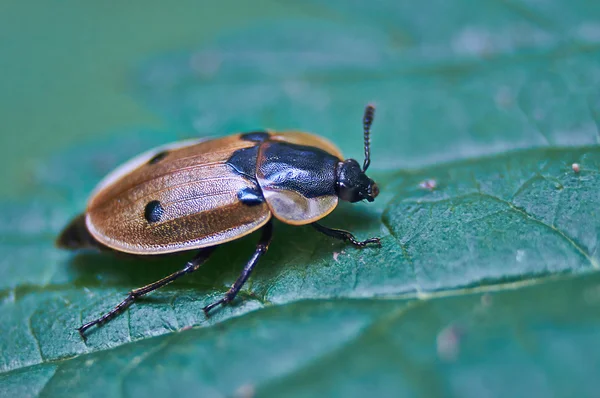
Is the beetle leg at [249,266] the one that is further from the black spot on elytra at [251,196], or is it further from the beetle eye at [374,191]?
the beetle eye at [374,191]

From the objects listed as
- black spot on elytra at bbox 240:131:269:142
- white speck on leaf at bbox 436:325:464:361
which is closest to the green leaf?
white speck on leaf at bbox 436:325:464:361

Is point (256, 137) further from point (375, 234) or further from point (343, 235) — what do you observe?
point (375, 234)

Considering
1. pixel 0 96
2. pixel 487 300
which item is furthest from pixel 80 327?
pixel 0 96

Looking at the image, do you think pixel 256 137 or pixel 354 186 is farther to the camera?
pixel 256 137

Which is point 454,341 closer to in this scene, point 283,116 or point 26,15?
point 283,116

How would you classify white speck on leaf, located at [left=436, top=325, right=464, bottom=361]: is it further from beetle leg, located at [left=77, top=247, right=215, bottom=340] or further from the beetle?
beetle leg, located at [left=77, top=247, right=215, bottom=340]

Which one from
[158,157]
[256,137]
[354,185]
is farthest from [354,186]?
[158,157]

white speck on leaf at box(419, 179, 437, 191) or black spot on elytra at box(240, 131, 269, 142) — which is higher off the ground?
black spot on elytra at box(240, 131, 269, 142)
